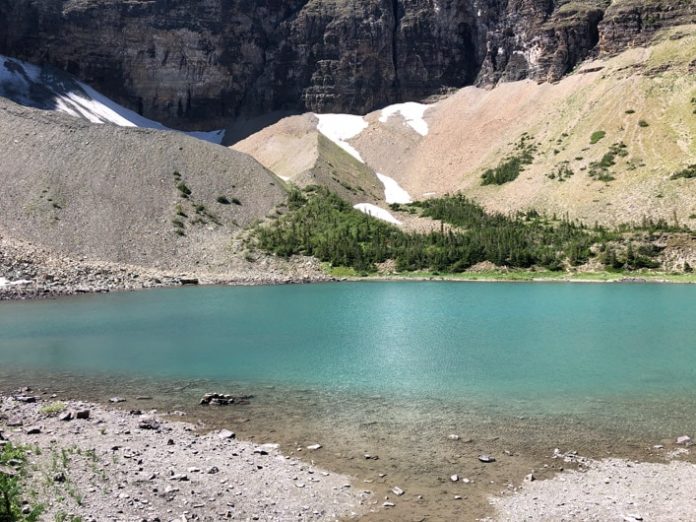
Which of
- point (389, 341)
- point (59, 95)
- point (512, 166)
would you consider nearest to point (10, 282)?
point (389, 341)

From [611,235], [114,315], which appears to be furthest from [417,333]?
[611,235]

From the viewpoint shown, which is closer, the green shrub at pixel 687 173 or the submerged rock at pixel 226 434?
the submerged rock at pixel 226 434

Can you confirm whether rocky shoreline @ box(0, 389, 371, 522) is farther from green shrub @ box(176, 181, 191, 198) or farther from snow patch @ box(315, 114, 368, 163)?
snow patch @ box(315, 114, 368, 163)

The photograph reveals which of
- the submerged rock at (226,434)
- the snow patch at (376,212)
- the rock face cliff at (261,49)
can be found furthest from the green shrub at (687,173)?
the submerged rock at (226,434)

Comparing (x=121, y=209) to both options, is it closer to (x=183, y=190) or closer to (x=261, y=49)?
(x=183, y=190)

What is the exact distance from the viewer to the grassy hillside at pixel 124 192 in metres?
56.7

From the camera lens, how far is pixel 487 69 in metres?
112

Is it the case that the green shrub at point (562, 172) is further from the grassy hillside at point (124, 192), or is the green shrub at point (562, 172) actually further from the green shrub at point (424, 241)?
the grassy hillside at point (124, 192)

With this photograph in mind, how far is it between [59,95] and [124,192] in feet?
182

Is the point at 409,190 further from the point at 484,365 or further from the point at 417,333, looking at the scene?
the point at 484,365

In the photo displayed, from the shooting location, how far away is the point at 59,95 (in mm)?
108062

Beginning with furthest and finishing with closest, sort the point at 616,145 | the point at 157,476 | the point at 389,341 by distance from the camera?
the point at 616,145 → the point at 389,341 → the point at 157,476

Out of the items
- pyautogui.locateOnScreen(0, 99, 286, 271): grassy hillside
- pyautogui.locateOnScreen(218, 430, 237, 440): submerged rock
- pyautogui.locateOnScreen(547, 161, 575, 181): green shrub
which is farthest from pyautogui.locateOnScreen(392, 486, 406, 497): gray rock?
pyautogui.locateOnScreen(547, 161, 575, 181): green shrub

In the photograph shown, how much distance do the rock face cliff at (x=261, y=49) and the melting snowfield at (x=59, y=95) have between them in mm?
3280
